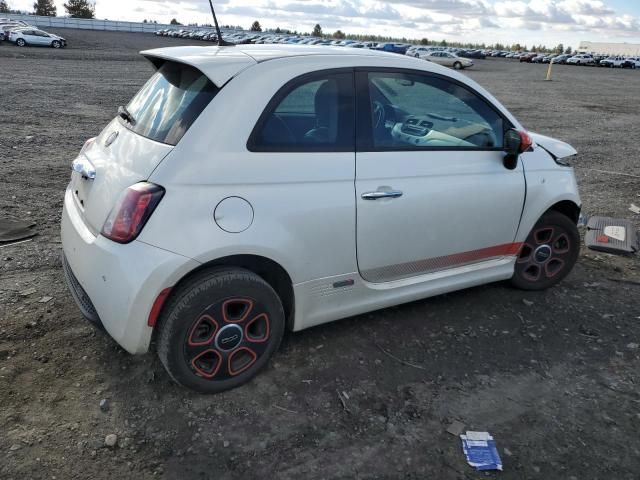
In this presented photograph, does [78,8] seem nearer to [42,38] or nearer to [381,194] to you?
[42,38]

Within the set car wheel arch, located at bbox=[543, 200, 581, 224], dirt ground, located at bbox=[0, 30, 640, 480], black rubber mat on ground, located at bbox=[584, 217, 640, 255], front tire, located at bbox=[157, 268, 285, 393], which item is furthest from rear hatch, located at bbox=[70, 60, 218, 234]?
black rubber mat on ground, located at bbox=[584, 217, 640, 255]

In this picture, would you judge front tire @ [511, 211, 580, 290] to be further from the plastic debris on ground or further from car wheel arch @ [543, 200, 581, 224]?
the plastic debris on ground

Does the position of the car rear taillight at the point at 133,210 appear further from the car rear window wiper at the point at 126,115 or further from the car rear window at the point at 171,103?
the car rear window wiper at the point at 126,115

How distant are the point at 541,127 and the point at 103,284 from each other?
1277 centimetres

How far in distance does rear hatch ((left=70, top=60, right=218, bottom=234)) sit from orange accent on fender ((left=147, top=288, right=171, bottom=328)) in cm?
52

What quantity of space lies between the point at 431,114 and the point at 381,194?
92 centimetres

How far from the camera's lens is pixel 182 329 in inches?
111

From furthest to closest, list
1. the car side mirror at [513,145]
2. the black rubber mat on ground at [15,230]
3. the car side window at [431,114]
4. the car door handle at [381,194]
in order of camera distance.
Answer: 1. the black rubber mat on ground at [15,230]
2. the car side mirror at [513,145]
3. the car side window at [431,114]
4. the car door handle at [381,194]

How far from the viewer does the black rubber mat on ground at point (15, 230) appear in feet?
16.3

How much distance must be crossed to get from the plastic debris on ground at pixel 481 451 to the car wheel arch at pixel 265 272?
1.21 m

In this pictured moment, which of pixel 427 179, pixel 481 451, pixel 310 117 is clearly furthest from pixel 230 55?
pixel 481 451

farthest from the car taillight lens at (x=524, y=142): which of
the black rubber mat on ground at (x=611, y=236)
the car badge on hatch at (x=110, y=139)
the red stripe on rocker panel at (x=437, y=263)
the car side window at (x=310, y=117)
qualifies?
the car badge on hatch at (x=110, y=139)

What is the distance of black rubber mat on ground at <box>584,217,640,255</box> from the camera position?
18.0ft

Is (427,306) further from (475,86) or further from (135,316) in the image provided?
(135,316)
